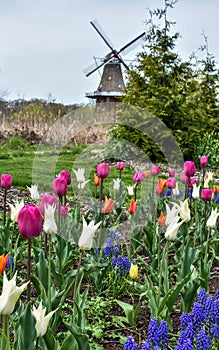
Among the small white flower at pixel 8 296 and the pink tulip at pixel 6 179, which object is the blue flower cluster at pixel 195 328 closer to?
the small white flower at pixel 8 296

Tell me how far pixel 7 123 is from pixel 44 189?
28.1ft

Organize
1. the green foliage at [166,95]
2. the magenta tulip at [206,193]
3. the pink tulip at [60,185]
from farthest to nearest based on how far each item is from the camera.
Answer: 1. the green foliage at [166,95]
2. the magenta tulip at [206,193]
3. the pink tulip at [60,185]

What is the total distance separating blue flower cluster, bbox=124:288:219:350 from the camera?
1647 mm

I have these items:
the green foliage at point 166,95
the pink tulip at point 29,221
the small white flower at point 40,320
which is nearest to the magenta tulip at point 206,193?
the pink tulip at point 29,221

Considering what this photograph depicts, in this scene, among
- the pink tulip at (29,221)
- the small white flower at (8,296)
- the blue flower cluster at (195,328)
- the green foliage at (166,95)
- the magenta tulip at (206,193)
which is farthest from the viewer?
the green foliage at (166,95)

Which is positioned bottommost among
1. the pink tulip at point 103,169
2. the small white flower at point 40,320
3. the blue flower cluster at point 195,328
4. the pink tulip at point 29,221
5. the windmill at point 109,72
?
the blue flower cluster at point 195,328

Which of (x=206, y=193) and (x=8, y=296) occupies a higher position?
(x=206, y=193)

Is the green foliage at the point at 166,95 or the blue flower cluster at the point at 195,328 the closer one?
the blue flower cluster at the point at 195,328

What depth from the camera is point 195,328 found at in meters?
1.89

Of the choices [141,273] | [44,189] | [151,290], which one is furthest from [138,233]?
[44,189]

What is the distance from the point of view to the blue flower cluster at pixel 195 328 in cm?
165

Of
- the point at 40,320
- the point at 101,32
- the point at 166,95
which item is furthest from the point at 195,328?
the point at 101,32

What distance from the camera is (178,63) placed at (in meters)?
11.2

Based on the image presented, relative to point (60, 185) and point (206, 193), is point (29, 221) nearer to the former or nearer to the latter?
point (60, 185)
